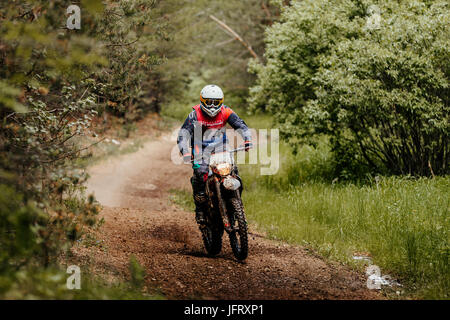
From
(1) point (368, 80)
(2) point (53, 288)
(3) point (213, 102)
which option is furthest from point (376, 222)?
(2) point (53, 288)

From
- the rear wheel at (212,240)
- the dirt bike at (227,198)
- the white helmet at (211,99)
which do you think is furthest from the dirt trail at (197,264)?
the white helmet at (211,99)

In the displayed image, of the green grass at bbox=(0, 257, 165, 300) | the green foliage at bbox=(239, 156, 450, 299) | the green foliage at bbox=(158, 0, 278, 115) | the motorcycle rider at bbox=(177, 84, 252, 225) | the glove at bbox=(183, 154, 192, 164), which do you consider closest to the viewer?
the green grass at bbox=(0, 257, 165, 300)

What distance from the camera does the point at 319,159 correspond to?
41.2 feet

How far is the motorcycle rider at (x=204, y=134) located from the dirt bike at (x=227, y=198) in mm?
203

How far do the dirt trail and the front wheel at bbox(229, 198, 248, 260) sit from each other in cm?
16

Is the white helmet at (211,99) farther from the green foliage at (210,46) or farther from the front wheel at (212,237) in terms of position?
the green foliage at (210,46)

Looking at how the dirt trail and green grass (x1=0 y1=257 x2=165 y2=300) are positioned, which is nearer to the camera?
green grass (x1=0 y1=257 x2=165 y2=300)

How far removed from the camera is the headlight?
20.1ft

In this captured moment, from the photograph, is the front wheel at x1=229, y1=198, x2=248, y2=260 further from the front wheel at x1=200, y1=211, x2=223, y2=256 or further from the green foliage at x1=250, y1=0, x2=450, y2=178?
the green foliage at x1=250, y1=0, x2=450, y2=178

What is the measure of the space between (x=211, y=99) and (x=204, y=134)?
54 centimetres

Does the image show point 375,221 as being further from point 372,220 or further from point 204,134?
point 204,134

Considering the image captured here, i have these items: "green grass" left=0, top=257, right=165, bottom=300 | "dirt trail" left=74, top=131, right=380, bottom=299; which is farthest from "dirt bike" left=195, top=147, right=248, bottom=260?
"green grass" left=0, top=257, right=165, bottom=300

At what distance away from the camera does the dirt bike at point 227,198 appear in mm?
6105
